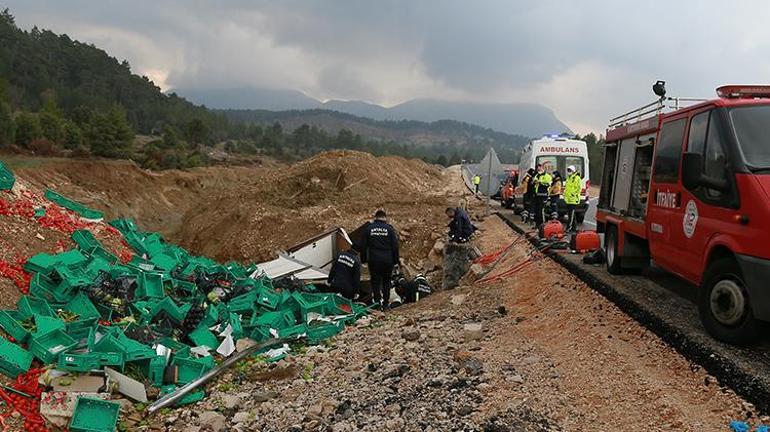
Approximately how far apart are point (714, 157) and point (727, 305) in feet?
4.27

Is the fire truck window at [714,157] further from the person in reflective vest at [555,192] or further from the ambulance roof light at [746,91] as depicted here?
the person in reflective vest at [555,192]

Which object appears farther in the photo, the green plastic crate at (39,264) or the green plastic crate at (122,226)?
the green plastic crate at (122,226)

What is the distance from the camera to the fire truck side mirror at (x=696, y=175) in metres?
5.03

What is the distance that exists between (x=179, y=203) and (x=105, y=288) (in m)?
32.5

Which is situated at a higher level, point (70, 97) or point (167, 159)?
point (70, 97)

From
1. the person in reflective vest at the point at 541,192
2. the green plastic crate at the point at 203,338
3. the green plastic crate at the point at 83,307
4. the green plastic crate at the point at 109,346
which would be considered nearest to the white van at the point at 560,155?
the person in reflective vest at the point at 541,192

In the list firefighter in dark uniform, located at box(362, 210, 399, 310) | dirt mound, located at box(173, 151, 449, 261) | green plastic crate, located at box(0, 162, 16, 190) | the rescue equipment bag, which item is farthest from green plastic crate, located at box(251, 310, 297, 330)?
dirt mound, located at box(173, 151, 449, 261)

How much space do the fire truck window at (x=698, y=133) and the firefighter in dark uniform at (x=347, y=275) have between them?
667 cm

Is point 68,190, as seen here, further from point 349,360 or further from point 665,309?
point 665,309

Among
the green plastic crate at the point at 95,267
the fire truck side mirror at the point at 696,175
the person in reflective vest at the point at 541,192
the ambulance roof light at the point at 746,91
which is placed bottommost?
the green plastic crate at the point at 95,267

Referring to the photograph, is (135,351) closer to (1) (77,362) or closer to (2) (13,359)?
(1) (77,362)

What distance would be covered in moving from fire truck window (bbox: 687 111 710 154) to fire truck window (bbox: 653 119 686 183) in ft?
0.76

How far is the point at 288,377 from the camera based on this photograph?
22.5 feet

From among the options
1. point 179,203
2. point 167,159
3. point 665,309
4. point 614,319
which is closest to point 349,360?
point 614,319
